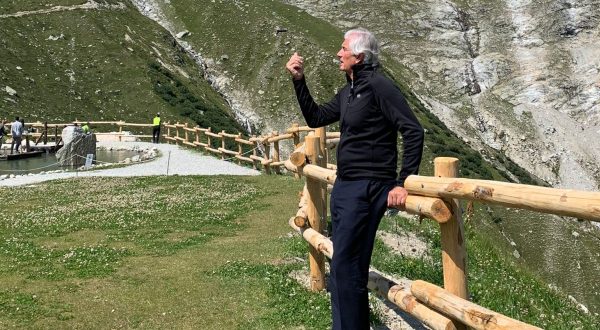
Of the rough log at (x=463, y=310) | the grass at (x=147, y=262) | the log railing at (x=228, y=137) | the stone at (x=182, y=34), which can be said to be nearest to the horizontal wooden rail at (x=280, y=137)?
the log railing at (x=228, y=137)

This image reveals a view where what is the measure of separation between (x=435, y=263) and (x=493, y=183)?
26.9ft

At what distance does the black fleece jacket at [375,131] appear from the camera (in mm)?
6098

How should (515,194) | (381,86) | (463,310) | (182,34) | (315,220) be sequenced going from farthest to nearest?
(182,34)
(315,220)
(381,86)
(463,310)
(515,194)

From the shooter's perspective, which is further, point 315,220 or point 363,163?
point 315,220

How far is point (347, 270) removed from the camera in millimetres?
6523

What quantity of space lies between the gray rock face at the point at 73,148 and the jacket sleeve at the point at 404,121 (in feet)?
123

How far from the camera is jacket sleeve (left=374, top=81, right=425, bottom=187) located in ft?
19.9

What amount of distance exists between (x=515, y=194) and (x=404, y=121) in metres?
1.42

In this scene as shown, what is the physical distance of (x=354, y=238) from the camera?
6.40 meters

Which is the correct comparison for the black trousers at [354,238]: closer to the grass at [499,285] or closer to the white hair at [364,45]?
the white hair at [364,45]

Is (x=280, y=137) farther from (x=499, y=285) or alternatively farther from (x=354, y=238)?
(x=354, y=238)

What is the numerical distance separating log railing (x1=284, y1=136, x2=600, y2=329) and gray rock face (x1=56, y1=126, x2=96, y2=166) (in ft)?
121

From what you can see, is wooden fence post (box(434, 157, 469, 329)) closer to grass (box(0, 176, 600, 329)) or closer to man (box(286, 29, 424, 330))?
man (box(286, 29, 424, 330))

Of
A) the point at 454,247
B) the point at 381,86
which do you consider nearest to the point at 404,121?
the point at 381,86
